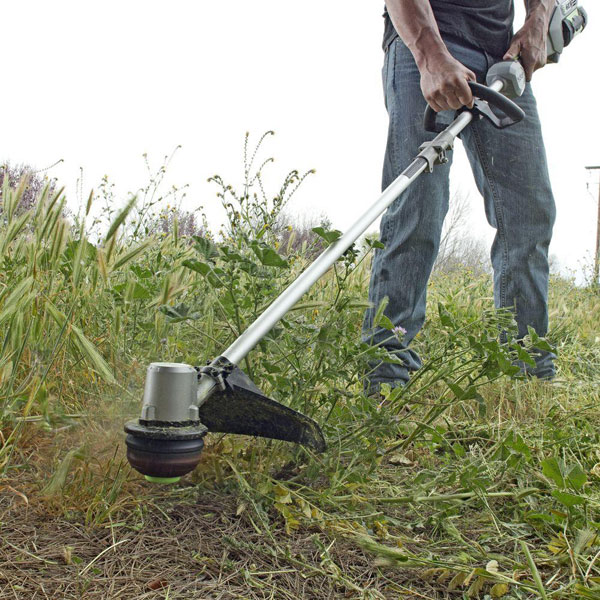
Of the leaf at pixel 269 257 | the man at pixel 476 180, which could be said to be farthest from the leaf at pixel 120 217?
the man at pixel 476 180

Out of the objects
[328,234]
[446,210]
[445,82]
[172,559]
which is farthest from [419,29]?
[172,559]

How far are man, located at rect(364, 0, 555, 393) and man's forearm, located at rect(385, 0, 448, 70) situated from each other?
11 millimetres

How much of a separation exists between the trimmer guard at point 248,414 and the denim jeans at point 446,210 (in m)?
1.10

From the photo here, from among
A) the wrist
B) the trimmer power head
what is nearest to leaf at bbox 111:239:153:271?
the trimmer power head

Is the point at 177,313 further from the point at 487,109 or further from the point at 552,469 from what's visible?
the point at 487,109

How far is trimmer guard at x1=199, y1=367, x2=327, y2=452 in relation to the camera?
3.90 feet

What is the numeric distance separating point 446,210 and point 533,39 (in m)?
0.77

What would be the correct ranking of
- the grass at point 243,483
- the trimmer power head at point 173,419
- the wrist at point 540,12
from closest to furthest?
the trimmer power head at point 173,419 < the grass at point 243,483 < the wrist at point 540,12

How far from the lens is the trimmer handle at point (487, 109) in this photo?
2.01 meters

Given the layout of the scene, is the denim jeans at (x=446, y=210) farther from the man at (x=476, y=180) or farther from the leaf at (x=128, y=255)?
the leaf at (x=128, y=255)

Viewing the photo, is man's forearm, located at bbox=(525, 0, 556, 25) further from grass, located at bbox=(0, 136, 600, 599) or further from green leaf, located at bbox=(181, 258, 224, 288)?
green leaf, located at bbox=(181, 258, 224, 288)

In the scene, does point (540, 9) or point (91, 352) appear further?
point (540, 9)

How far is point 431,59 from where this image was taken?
2.17 m

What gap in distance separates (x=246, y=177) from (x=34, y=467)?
1.06 meters
